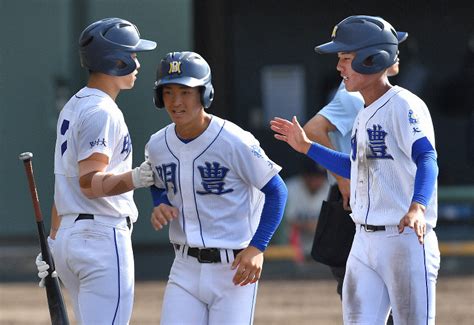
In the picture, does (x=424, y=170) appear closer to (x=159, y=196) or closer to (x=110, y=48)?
(x=159, y=196)

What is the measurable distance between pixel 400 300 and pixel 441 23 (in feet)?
29.1

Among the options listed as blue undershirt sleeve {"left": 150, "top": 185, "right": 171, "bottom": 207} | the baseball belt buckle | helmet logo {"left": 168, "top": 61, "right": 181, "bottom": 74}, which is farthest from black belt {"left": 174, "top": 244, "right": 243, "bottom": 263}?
helmet logo {"left": 168, "top": 61, "right": 181, "bottom": 74}

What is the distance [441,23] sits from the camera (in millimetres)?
13578

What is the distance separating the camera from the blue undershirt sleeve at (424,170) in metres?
4.85

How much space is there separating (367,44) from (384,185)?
0.59 metres

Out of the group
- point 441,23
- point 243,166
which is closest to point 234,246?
point 243,166

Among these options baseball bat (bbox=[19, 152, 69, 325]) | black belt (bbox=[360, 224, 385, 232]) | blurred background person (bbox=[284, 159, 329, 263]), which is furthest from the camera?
blurred background person (bbox=[284, 159, 329, 263])

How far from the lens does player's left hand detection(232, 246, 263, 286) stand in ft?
16.4

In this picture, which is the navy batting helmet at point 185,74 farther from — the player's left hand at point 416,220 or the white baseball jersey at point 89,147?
the player's left hand at point 416,220

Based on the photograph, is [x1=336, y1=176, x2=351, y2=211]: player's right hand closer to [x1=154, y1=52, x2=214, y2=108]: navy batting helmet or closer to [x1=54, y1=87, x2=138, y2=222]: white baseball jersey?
[x1=154, y1=52, x2=214, y2=108]: navy batting helmet

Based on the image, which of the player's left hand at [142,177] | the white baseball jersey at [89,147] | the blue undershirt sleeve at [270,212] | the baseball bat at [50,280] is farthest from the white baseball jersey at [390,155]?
the baseball bat at [50,280]

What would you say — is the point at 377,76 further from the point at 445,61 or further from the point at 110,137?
the point at 445,61

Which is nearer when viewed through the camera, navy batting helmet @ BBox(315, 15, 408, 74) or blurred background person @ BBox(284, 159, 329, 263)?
navy batting helmet @ BBox(315, 15, 408, 74)

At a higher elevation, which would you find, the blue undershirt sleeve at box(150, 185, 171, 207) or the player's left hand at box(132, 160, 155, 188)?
the player's left hand at box(132, 160, 155, 188)
